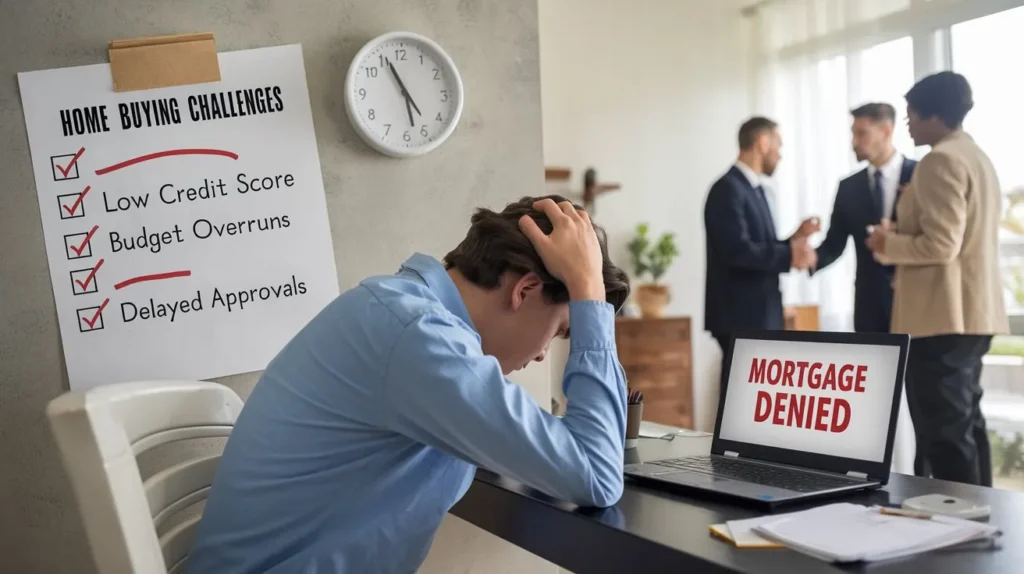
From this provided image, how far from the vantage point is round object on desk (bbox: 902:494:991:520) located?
1110mm

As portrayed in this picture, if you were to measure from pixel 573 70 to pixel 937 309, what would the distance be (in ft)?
8.46

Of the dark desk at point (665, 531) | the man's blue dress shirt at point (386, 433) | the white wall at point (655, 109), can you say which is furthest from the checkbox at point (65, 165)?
the white wall at point (655, 109)

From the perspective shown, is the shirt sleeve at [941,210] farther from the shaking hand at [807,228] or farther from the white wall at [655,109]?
the white wall at [655,109]

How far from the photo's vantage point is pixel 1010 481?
4.08 meters

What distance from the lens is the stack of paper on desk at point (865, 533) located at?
957 mm

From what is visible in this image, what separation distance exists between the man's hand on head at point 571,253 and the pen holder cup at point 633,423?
0.44 m

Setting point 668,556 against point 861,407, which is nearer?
point 668,556

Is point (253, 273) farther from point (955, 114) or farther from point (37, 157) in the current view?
point (955, 114)

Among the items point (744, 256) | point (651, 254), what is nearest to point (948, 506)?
point (744, 256)

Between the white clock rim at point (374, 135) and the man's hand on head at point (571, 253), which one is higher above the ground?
the white clock rim at point (374, 135)

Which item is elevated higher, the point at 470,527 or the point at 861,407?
the point at 861,407

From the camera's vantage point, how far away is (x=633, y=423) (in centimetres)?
172

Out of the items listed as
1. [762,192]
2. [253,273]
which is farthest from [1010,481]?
[253,273]

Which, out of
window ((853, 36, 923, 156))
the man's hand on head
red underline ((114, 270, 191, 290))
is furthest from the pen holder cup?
window ((853, 36, 923, 156))
